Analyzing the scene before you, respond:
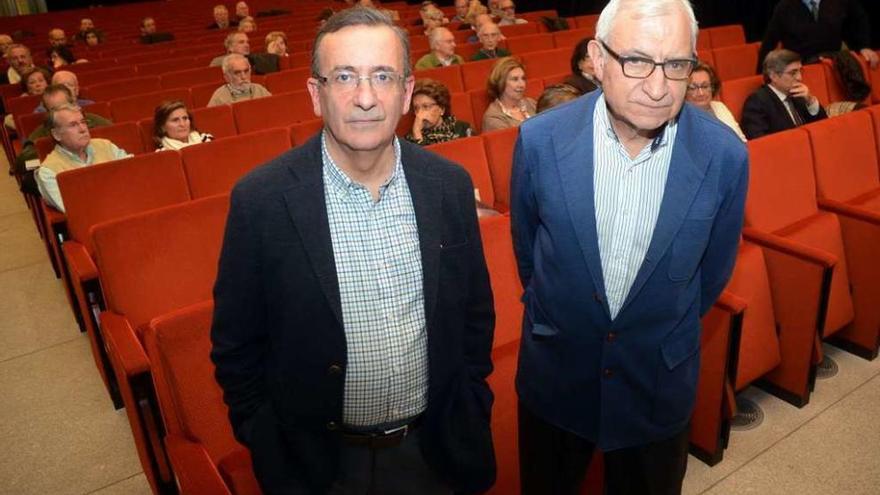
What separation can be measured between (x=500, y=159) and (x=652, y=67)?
172 cm

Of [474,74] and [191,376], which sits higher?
[474,74]

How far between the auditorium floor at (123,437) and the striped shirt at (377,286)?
119cm

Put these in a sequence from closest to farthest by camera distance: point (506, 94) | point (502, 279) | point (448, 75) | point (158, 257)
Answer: point (502, 279) → point (158, 257) → point (506, 94) → point (448, 75)

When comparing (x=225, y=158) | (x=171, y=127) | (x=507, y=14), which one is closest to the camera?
(x=225, y=158)

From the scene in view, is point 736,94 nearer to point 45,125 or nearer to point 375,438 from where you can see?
point 375,438

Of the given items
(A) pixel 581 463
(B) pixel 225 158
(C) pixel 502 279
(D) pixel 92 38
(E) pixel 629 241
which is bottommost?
(A) pixel 581 463

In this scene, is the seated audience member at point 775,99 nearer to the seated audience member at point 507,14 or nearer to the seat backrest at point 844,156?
the seat backrest at point 844,156

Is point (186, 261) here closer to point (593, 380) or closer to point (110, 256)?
point (110, 256)

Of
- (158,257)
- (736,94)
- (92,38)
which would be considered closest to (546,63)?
(736,94)

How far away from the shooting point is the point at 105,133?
3.20 metres

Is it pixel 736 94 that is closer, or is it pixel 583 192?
pixel 583 192

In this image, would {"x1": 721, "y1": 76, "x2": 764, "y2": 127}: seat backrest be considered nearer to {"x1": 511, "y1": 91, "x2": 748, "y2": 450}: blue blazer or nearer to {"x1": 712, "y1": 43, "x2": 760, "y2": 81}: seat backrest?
{"x1": 712, "y1": 43, "x2": 760, "y2": 81}: seat backrest

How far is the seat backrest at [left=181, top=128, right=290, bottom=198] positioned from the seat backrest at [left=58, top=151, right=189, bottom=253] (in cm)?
5

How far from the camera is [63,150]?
285cm
